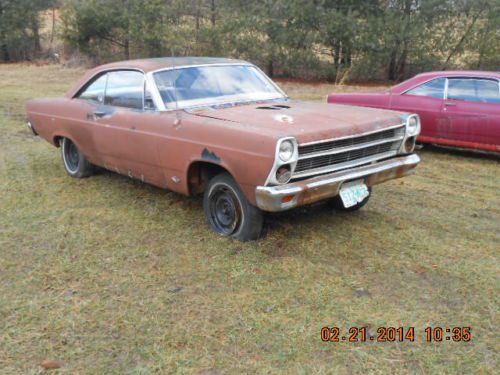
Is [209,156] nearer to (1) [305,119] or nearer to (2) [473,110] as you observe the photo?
(1) [305,119]

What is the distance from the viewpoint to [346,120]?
14.2 ft

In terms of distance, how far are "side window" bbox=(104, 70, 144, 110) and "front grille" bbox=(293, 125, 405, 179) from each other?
196cm

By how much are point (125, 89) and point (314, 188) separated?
2.57m

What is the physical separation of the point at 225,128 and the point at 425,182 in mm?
3339

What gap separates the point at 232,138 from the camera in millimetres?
4031

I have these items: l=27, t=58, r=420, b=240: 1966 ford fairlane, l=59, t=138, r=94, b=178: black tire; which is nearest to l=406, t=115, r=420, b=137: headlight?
l=27, t=58, r=420, b=240: 1966 ford fairlane

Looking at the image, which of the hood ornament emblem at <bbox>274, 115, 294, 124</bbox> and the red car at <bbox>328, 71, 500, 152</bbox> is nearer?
the hood ornament emblem at <bbox>274, 115, 294, 124</bbox>

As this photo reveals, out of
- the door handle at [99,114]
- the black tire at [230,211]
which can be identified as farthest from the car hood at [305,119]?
the door handle at [99,114]

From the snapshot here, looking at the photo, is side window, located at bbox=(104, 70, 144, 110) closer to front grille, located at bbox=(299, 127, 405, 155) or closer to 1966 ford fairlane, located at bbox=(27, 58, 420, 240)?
1966 ford fairlane, located at bbox=(27, 58, 420, 240)

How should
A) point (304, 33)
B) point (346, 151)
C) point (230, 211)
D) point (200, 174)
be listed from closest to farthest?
point (346, 151), point (230, 211), point (200, 174), point (304, 33)

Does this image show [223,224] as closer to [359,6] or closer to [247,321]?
[247,321]

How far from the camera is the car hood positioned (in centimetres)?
396

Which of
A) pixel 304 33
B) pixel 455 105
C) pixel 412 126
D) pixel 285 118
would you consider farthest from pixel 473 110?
pixel 304 33

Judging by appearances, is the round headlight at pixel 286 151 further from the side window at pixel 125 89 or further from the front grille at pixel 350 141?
the side window at pixel 125 89
